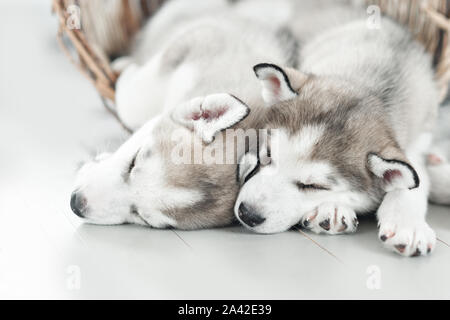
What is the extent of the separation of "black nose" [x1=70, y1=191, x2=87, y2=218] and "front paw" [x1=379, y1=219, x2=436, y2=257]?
117cm

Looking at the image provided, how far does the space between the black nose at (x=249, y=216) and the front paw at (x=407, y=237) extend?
489 mm

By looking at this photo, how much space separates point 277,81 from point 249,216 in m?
0.56

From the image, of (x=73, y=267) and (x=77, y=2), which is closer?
(x=73, y=267)

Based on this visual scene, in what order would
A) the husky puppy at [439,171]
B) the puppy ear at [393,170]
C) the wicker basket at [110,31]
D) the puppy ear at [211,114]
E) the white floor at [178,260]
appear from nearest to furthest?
1. the white floor at [178,260]
2. the puppy ear at [393,170]
3. the puppy ear at [211,114]
4. the husky puppy at [439,171]
5. the wicker basket at [110,31]

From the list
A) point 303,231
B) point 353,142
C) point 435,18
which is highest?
point 435,18

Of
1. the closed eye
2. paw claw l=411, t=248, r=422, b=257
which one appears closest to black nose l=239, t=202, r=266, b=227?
the closed eye

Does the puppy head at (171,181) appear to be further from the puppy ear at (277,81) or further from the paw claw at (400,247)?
the paw claw at (400,247)

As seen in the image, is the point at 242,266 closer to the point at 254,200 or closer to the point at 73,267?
the point at 254,200

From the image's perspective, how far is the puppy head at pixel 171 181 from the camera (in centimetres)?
202

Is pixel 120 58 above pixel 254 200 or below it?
above

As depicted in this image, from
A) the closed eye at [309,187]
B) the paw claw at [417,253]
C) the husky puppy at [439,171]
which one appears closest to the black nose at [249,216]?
the closed eye at [309,187]

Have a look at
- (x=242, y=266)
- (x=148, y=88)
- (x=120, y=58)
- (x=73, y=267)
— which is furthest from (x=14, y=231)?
(x=120, y=58)

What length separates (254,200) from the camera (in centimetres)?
201
